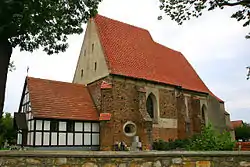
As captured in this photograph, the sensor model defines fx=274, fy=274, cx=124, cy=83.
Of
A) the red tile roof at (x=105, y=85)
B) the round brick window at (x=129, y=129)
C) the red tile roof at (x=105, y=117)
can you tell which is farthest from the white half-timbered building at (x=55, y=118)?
the round brick window at (x=129, y=129)

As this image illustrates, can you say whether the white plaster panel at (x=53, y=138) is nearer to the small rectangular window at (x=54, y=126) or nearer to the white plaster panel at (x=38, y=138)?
the small rectangular window at (x=54, y=126)

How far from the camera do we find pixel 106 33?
79.1ft

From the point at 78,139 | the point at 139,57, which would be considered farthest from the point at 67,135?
the point at 139,57

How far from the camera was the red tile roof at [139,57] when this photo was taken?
2295 cm

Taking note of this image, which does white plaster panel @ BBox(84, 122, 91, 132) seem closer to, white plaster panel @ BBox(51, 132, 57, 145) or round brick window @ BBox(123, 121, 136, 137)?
white plaster panel @ BBox(51, 132, 57, 145)

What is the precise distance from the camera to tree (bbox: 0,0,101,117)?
807cm

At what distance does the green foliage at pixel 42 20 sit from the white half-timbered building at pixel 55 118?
356 inches

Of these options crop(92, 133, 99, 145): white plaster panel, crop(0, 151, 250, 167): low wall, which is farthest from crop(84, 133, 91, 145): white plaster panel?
crop(0, 151, 250, 167): low wall

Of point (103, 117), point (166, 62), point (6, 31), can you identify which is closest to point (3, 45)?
point (6, 31)

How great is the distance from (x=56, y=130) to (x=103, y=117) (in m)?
3.46

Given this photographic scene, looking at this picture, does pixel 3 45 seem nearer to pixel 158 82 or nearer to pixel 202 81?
pixel 158 82

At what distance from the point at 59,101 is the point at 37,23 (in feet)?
40.0

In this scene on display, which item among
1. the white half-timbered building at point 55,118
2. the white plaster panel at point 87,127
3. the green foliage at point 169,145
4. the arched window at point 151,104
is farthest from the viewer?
the arched window at point 151,104

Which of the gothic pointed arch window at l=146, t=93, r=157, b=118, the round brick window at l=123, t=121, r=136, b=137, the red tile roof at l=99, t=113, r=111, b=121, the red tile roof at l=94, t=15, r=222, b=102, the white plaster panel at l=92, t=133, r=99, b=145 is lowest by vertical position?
the white plaster panel at l=92, t=133, r=99, b=145
